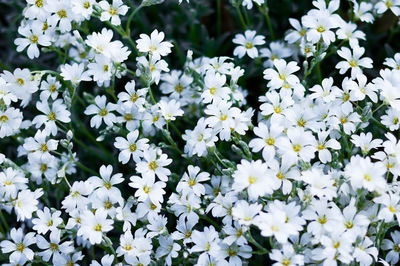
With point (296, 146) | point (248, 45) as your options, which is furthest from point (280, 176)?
point (248, 45)

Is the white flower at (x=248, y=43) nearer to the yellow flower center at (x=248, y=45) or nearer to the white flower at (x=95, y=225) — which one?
the yellow flower center at (x=248, y=45)

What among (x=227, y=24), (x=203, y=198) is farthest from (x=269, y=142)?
(x=227, y=24)

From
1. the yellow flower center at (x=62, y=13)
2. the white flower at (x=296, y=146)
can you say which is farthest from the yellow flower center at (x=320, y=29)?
the yellow flower center at (x=62, y=13)

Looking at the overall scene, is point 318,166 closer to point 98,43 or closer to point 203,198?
point 203,198

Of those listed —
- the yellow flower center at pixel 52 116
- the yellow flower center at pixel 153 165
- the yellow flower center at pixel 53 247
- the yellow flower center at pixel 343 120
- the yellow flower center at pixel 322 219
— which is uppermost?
the yellow flower center at pixel 52 116

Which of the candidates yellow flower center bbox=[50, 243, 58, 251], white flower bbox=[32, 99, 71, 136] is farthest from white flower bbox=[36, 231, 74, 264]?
white flower bbox=[32, 99, 71, 136]

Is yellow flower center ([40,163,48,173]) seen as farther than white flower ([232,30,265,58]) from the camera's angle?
No

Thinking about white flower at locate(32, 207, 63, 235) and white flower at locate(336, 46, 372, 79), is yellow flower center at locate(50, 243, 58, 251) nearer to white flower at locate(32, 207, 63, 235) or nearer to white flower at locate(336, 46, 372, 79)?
white flower at locate(32, 207, 63, 235)

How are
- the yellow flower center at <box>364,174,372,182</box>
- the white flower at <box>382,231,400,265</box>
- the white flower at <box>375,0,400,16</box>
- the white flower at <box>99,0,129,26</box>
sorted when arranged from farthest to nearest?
the white flower at <box>375,0,400,16</box>
the white flower at <box>99,0,129,26</box>
the white flower at <box>382,231,400,265</box>
the yellow flower center at <box>364,174,372,182</box>
